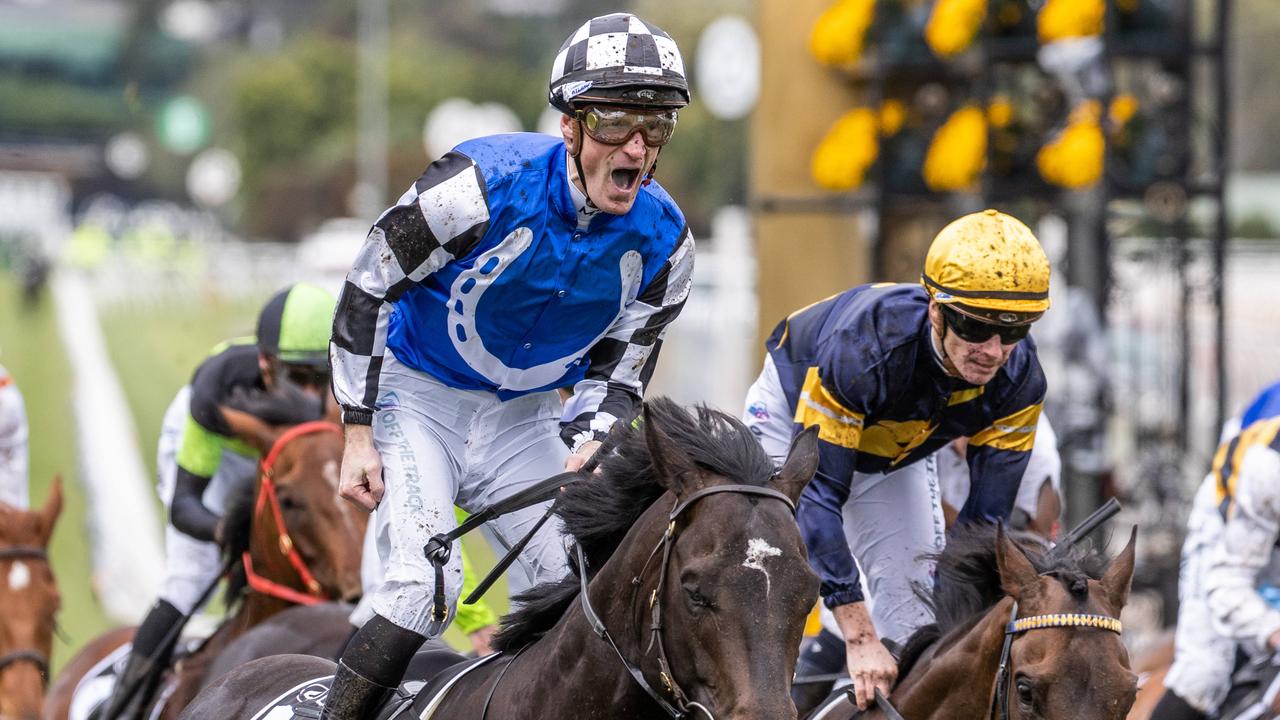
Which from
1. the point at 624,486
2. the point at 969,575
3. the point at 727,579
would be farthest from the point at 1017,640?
the point at 727,579

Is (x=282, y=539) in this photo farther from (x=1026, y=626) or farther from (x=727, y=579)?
(x=727, y=579)

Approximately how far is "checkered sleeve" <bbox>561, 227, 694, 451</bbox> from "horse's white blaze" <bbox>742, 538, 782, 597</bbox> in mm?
1111

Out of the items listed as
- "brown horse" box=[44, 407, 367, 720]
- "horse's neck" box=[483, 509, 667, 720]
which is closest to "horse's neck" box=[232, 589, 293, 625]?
"brown horse" box=[44, 407, 367, 720]

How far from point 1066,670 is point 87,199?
55047 millimetres

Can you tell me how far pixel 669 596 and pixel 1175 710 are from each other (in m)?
3.44

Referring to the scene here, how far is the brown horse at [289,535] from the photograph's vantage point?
5.86 m

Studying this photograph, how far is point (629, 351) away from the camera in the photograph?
4.07 metres

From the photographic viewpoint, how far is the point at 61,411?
23.6m

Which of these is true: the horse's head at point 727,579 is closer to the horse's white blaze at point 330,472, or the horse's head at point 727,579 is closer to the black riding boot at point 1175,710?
the horse's white blaze at point 330,472

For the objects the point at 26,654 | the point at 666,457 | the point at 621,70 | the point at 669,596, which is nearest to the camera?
the point at 669,596

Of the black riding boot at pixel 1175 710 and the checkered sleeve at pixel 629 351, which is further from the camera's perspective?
the black riding boot at pixel 1175 710

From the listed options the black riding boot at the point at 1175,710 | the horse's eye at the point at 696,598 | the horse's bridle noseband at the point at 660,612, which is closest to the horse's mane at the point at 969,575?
the horse's bridle noseband at the point at 660,612

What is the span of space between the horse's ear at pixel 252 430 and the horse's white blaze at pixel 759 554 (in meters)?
3.48

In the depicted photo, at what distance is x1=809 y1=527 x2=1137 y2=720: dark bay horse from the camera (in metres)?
3.57
